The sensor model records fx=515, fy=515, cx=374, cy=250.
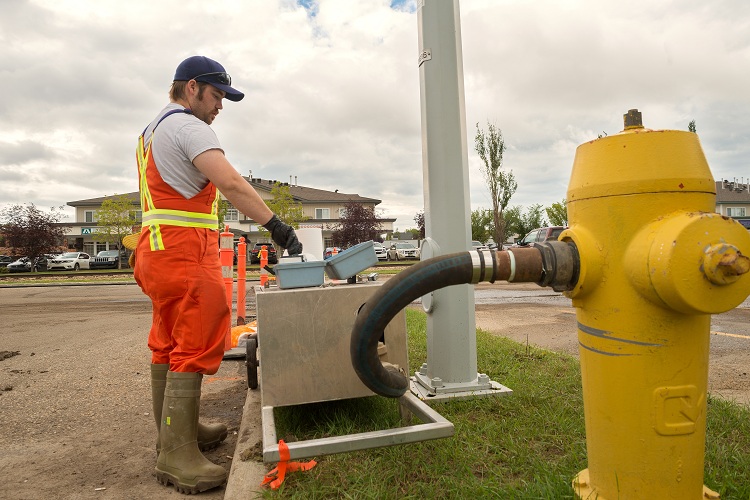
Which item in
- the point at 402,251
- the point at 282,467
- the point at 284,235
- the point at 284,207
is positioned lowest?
the point at 282,467

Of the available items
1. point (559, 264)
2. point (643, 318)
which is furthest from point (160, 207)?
point (643, 318)

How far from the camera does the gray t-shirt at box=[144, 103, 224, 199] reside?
8.18 ft

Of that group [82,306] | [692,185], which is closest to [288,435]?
[692,185]

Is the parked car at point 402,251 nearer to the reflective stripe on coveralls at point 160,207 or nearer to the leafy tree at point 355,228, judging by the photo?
the leafy tree at point 355,228

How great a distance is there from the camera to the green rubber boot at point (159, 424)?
2812mm

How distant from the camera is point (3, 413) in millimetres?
3783

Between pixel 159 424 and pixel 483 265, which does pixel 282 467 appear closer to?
pixel 159 424

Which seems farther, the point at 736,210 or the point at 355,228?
the point at 736,210

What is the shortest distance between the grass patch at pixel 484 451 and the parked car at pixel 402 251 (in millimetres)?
42818

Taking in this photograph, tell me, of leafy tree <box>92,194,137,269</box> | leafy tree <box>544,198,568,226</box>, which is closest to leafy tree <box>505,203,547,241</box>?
leafy tree <box>544,198,568,226</box>

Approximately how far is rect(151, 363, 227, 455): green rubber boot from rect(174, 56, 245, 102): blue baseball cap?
1.54 meters

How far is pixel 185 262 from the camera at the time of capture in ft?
8.14

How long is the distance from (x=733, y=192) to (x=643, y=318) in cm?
7934

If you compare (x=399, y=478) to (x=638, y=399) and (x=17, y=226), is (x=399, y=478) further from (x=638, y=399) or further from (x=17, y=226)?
(x=17, y=226)
